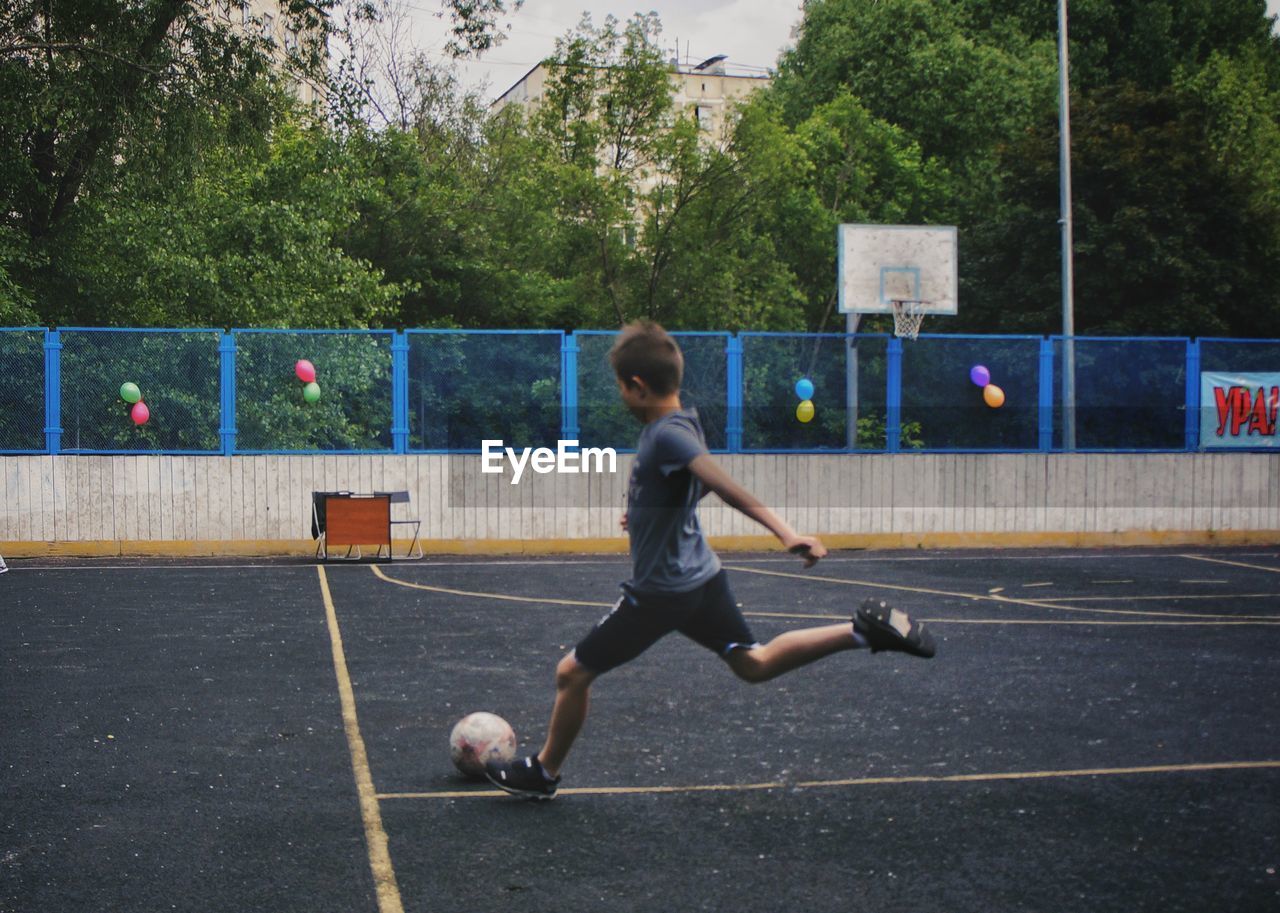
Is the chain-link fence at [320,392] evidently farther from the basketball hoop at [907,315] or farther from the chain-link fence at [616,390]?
the basketball hoop at [907,315]

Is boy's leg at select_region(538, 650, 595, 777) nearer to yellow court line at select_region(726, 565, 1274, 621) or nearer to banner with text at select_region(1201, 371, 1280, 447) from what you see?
yellow court line at select_region(726, 565, 1274, 621)

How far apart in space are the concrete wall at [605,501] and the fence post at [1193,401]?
24 centimetres

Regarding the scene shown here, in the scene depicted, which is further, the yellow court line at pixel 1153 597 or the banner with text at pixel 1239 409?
the banner with text at pixel 1239 409

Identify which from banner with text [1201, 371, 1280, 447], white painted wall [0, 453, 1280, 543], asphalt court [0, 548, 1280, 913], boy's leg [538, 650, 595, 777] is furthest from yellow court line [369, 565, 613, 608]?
banner with text [1201, 371, 1280, 447]

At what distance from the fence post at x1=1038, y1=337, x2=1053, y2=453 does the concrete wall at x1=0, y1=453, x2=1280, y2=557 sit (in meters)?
0.28

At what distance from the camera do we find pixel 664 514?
5.35m

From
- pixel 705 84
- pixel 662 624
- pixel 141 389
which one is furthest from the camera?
pixel 705 84

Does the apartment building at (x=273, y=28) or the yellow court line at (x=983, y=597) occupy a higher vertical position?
the apartment building at (x=273, y=28)

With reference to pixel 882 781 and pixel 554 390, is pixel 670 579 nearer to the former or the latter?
pixel 882 781

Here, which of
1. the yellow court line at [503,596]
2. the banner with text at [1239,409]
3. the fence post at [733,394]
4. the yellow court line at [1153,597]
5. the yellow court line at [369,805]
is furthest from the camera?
the banner with text at [1239,409]

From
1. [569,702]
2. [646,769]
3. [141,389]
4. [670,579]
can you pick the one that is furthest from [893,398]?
[670,579]

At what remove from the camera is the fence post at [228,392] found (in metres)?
19.2

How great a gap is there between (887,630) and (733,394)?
1512 centimetres

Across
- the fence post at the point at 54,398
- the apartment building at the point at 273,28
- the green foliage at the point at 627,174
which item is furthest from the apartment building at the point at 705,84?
the fence post at the point at 54,398
